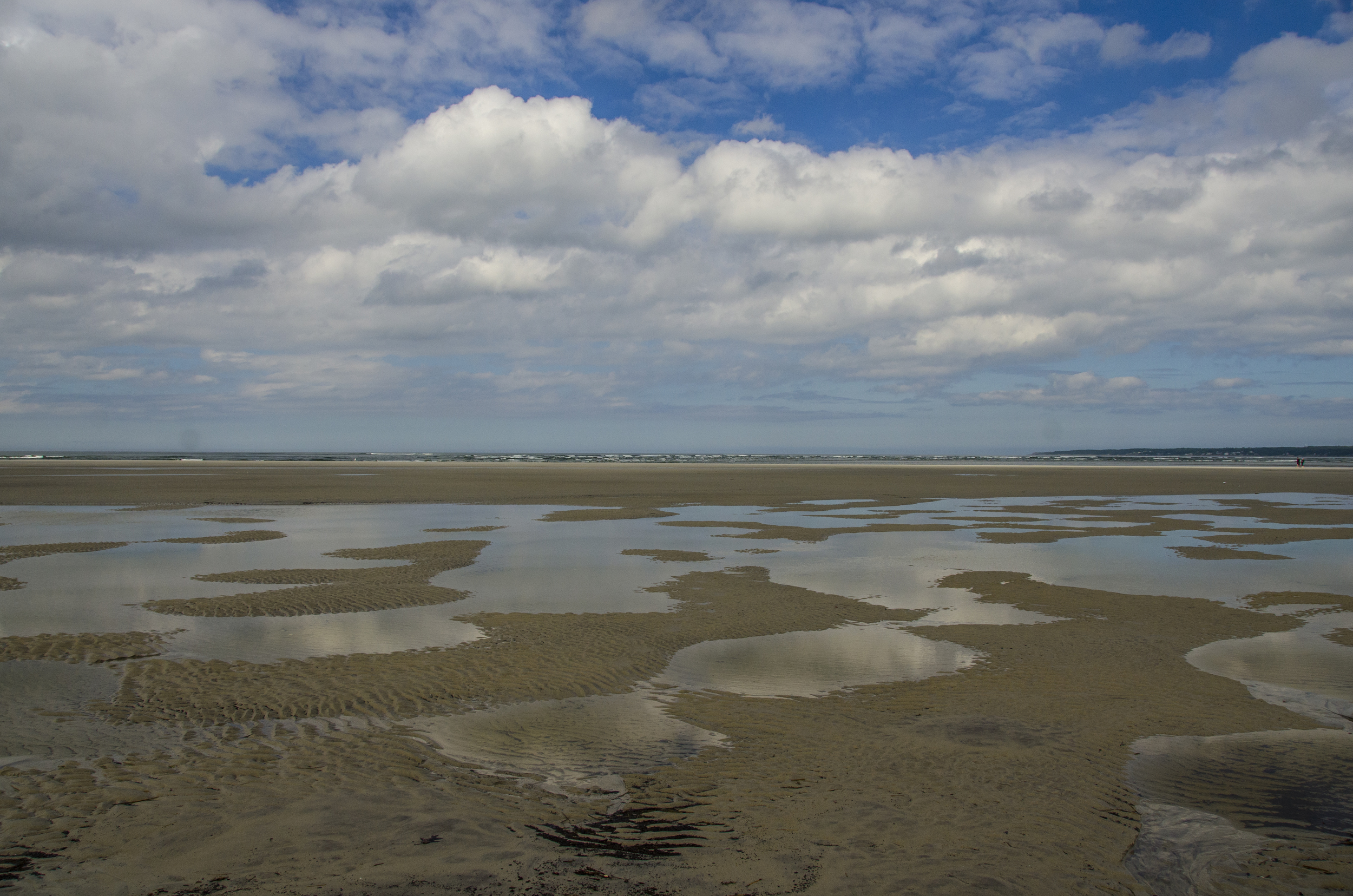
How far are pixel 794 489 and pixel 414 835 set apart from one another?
42.2 meters

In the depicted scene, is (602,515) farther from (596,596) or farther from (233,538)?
(596,596)

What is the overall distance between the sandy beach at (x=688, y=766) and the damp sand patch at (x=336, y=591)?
11cm

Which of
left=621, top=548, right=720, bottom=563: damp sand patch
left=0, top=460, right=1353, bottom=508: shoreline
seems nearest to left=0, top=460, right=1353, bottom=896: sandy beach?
left=621, top=548, right=720, bottom=563: damp sand patch

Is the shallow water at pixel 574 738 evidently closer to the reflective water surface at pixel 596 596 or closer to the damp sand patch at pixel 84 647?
the reflective water surface at pixel 596 596

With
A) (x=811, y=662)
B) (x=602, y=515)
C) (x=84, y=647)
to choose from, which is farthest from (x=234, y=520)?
(x=811, y=662)

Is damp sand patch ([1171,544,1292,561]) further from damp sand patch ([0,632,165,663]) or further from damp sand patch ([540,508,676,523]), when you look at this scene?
damp sand patch ([0,632,165,663])

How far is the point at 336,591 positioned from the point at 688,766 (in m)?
10.1

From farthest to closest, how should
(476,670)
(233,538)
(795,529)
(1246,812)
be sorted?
(795,529) < (233,538) < (476,670) < (1246,812)

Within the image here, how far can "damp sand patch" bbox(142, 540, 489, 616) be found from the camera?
12773mm

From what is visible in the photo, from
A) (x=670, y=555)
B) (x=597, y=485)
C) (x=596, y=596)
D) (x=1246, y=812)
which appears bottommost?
(x=1246, y=812)

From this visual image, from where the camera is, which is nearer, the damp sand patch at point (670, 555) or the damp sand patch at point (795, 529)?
the damp sand patch at point (670, 555)

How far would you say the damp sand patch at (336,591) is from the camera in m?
12.8

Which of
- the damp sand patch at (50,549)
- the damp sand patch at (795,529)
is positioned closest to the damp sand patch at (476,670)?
the damp sand patch at (795,529)

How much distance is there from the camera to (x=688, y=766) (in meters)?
6.59
